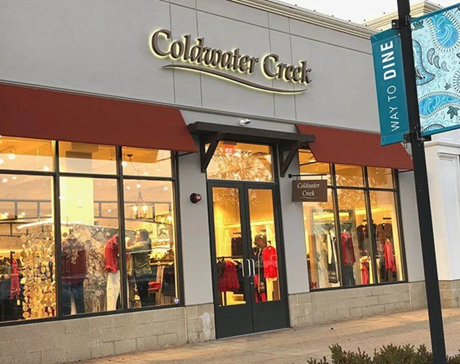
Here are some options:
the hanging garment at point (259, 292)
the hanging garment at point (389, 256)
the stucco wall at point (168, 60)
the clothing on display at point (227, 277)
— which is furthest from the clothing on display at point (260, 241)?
the hanging garment at point (389, 256)

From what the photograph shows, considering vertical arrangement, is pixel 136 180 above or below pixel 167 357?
above

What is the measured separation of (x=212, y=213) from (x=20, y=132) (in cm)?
417

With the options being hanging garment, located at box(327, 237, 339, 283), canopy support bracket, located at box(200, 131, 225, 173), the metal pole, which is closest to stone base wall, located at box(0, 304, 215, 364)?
canopy support bracket, located at box(200, 131, 225, 173)

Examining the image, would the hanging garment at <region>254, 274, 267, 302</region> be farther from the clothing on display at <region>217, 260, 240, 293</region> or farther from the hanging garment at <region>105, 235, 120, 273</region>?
the hanging garment at <region>105, 235, 120, 273</region>

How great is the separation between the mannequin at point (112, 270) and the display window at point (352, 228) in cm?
459

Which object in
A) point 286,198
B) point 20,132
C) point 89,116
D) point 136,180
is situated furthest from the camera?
point 286,198

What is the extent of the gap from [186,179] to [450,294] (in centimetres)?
796

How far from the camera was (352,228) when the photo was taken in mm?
14977

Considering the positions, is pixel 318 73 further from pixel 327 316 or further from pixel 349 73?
pixel 327 316

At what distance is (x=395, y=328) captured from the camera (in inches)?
485

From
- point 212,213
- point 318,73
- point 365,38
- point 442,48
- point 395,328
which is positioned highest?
point 365,38

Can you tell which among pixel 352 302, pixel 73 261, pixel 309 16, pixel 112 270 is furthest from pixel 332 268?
pixel 73 261

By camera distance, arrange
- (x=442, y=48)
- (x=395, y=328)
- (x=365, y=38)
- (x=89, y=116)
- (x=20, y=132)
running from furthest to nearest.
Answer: (x=365, y=38) < (x=395, y=328) < (x=89, y=116) < (x=20, y=132) < (x=442, y=48)


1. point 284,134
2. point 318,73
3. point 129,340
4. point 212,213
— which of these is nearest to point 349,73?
point 318,73
